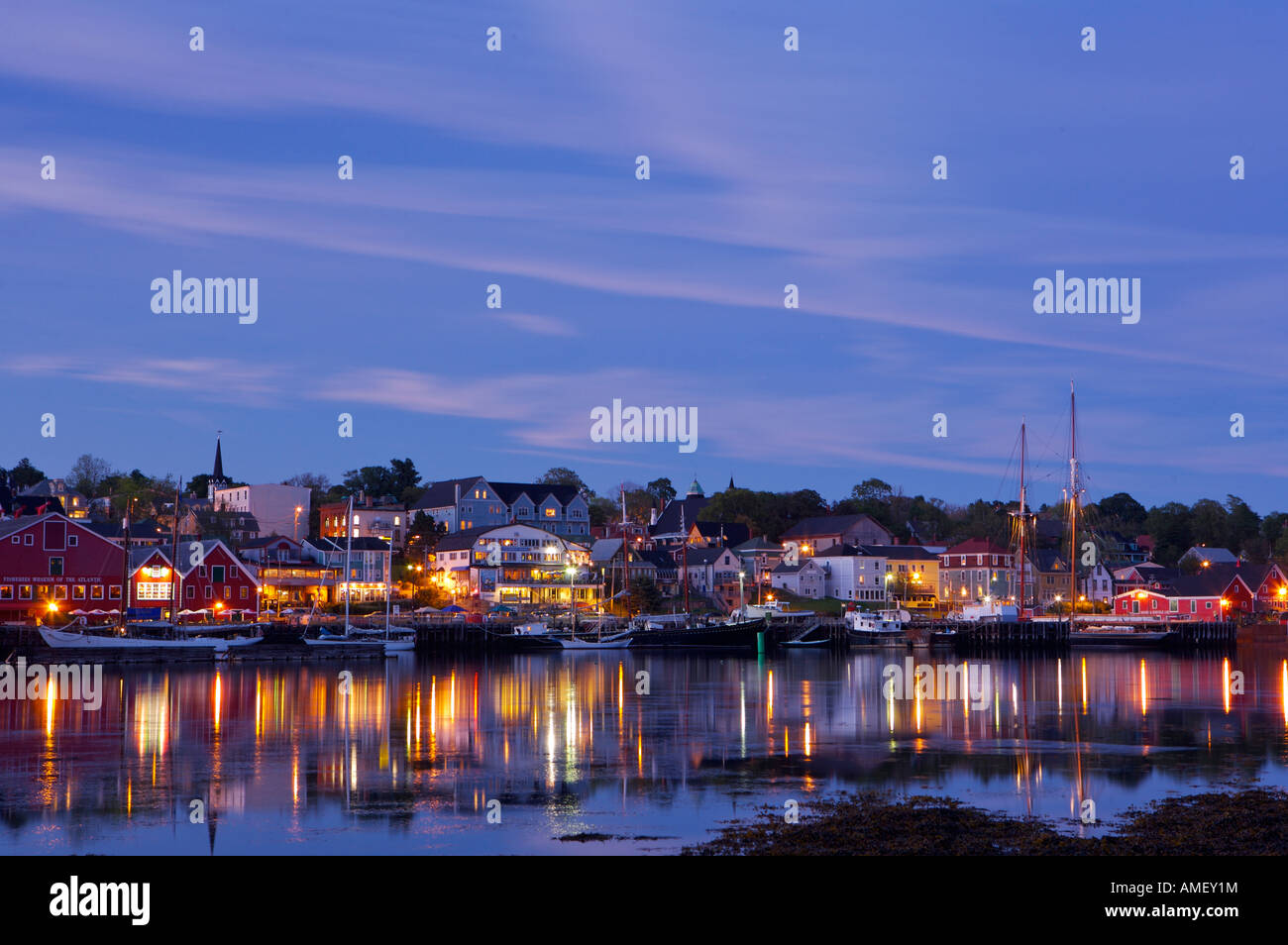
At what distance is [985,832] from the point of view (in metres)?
20.5

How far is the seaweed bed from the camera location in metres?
19.0

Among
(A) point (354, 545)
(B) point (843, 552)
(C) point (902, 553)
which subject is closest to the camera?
(A) point (354, 545)

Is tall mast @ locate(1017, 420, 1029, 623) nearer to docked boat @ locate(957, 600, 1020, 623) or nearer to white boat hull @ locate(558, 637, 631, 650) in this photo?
A: docked boat @ locate(957, 600, 1020, 623)

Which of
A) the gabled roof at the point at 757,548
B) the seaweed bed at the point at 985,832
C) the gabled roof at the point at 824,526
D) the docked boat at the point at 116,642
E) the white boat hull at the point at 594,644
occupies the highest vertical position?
the gabled roof at the point at 824,526

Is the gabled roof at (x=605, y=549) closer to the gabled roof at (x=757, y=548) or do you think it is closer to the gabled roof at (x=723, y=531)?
the gabled roof at (x=723, y=531)

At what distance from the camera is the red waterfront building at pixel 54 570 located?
85.7 metres

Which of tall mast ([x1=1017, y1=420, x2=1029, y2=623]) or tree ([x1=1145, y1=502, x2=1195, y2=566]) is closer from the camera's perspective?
tall mast ([x1=1017, y1=420, x2=1029, y2=623])

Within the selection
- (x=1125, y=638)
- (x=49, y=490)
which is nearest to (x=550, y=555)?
(x=1125, y=638)

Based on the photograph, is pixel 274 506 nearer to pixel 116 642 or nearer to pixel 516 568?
pixel 516 568

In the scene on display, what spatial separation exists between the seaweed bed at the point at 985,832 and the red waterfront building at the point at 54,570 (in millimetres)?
77180

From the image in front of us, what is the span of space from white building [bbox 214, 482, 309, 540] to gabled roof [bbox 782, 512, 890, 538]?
6542cm

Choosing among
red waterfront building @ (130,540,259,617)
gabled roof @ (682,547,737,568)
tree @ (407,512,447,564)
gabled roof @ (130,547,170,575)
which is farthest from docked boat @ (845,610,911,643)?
gabled roof @ (130,547,170,575)

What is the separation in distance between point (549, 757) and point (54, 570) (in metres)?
68.1

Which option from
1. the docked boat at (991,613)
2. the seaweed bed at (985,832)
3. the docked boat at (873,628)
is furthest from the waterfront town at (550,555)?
the seaweed bed at (985,832)
